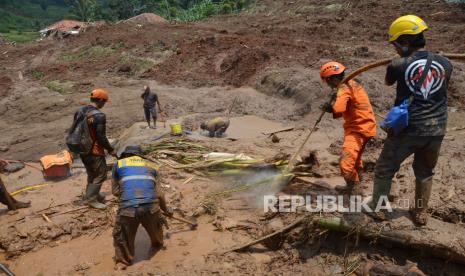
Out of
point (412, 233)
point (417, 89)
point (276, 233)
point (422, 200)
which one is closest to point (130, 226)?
point (276, 233)

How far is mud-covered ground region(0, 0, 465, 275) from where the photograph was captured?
4.15 metres

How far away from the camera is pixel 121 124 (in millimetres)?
11531

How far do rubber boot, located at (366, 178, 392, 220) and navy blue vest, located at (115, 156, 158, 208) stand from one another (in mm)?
2253

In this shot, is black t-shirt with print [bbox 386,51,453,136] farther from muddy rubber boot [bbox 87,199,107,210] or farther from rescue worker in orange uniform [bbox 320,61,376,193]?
muddy rubber boot [bbox 87,199,107,210]

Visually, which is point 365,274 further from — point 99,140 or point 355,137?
point 99,140

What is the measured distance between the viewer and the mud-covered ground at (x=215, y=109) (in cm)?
415

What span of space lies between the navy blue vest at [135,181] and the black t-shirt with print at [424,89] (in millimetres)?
2590

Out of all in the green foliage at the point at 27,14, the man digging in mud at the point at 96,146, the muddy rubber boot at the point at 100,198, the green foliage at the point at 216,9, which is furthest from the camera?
the green foliage at the point at 27,14

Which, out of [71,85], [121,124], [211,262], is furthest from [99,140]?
[71,85]

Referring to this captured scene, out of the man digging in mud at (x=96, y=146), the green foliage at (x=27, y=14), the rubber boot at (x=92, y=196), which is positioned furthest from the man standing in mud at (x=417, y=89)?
the green foliage at (x=27, y=14)

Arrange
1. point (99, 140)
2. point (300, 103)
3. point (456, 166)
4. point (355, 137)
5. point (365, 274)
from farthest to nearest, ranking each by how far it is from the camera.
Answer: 1. point (300, 103)
2. point (99, 140)
3. point (456, 166)
4. point (355, 137)
5. point (365, 274)

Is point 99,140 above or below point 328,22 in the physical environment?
below

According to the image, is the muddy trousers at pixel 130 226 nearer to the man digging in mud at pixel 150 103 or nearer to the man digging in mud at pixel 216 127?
the man digging in mud at pixel 216 127

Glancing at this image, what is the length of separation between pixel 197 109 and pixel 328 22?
12.0 m
